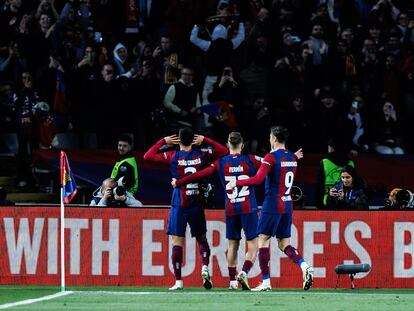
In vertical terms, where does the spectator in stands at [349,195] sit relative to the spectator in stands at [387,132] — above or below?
below

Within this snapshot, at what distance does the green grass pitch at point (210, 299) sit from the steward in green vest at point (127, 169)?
2036 millimetres

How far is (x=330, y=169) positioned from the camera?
68.8ft

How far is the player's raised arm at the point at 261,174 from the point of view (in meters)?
17.4

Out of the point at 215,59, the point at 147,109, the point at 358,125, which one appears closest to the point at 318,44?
the point at 358,125

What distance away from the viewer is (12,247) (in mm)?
20031

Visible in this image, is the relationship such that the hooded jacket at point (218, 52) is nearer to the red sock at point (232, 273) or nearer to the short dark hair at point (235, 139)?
the short dark hair at point (235, 139)

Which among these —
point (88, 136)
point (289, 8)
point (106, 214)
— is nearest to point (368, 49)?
point (289, 8)

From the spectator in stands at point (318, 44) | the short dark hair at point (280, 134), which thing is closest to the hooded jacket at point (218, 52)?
the spectator in stands at point (318, 44)

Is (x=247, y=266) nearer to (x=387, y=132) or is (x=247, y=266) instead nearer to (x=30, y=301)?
(x=30, y=301)

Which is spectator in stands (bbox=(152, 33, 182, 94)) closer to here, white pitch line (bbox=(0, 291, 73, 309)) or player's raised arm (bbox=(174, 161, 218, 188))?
player's raised arm (bbox=(174, 161, 218, 188))

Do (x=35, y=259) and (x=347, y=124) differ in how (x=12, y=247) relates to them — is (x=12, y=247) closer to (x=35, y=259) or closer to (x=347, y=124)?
(x=35, y=259)

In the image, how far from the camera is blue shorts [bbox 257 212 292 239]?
1792cm

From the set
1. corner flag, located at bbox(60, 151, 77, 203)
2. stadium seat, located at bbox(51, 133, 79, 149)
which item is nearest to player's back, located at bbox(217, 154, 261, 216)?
corner flag, located at bbox(60, 151, 77, 203)

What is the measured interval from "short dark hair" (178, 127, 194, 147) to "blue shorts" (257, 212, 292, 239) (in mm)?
1387
